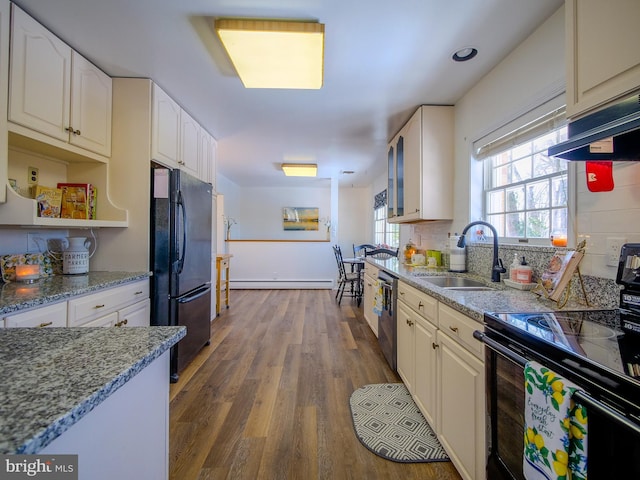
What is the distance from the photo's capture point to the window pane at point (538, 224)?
1646 mm

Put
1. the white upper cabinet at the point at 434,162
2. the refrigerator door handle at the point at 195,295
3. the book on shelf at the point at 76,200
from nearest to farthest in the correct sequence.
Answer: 1. the book on shelf at the point at 76,200
2. the refrigerator door handle at the point at 195,295
3. the white upper cabinet at the point at 434,162

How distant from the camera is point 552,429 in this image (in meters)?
0.71

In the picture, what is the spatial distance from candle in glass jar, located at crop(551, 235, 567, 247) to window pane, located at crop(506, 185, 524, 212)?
16.5 inches

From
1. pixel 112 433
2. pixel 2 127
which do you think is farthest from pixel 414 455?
pixel 2 127

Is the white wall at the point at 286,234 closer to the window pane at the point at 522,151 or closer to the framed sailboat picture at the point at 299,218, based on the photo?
the framed sailboat picture at the point at 299,218

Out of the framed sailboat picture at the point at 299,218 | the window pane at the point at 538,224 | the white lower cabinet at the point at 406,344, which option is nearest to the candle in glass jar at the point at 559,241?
the window pane at the point at 538,224

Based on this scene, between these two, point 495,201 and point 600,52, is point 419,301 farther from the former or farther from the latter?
point 600,52

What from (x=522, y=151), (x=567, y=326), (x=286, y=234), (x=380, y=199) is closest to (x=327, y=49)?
(x=522, y=151)

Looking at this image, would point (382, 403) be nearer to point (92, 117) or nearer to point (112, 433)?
point (112, 433)

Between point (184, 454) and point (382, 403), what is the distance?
126 centimetres

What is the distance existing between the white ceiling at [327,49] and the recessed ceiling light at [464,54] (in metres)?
0.04

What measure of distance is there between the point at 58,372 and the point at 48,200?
1.99 meters

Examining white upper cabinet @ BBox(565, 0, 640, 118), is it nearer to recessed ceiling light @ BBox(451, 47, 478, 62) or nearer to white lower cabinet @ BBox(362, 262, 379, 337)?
recessed ceiling light @ BBox(451, 47, 478, 62)

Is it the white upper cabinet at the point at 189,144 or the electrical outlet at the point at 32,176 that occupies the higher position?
the white upper cabinet at the point at 189,144
